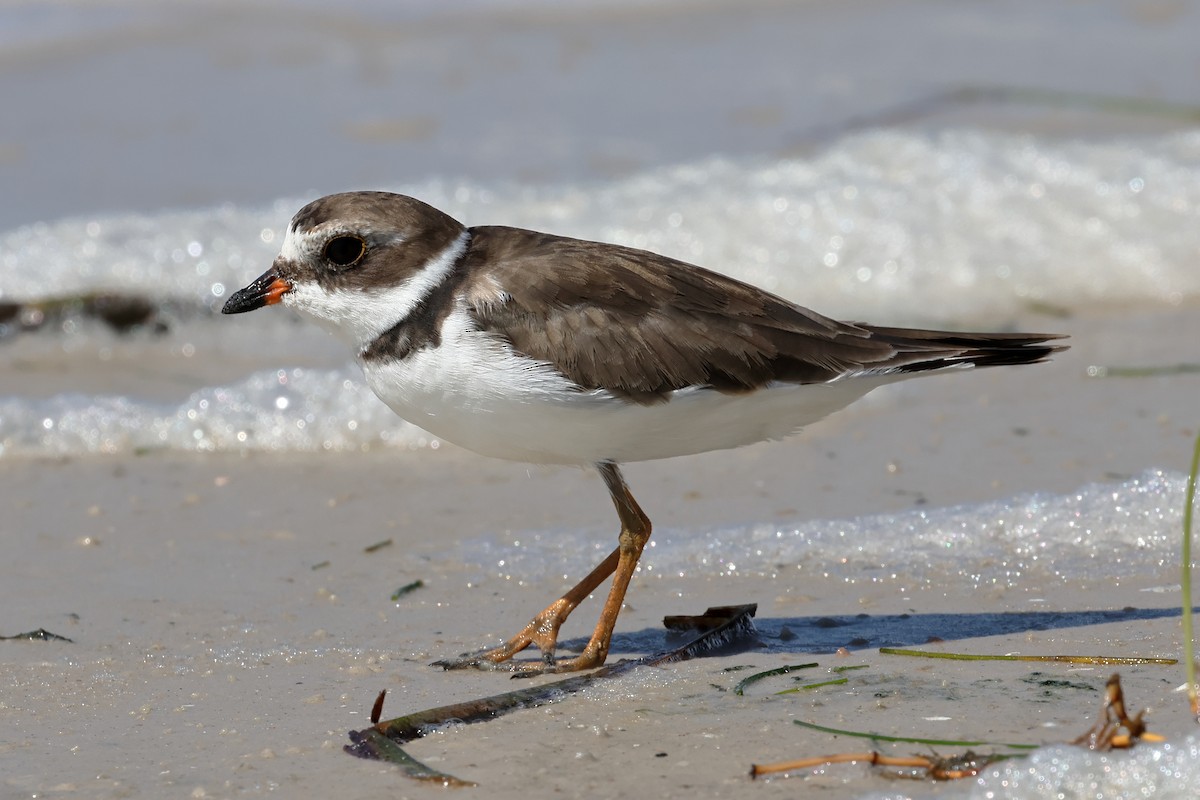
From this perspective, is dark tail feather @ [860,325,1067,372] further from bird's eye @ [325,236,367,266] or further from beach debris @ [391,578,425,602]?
beach debris @ [391,578,425,602]

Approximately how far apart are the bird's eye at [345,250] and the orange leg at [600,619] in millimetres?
983

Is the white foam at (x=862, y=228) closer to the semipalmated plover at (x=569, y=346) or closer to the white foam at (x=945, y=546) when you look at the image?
the white foam at (x=945, y=546)

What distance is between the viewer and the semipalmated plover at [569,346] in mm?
4387

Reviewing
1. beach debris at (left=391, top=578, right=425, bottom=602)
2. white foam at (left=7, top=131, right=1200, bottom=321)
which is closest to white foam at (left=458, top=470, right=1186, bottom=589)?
beach debris at (left=391, top=578, right=425, bottom=602)

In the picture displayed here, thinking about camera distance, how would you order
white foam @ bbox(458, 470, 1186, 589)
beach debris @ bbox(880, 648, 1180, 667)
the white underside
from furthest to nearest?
white foam @ bbox(458, 470, 1186, 589) < the white underside < beach debris @ bbox(880, 648, 1180, 667)

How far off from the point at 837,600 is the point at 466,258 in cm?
165

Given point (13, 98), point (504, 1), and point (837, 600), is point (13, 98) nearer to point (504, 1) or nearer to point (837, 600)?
point (504, 1)

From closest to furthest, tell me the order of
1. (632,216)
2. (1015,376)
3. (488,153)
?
(1015,376)
(632,216)
(488,153)

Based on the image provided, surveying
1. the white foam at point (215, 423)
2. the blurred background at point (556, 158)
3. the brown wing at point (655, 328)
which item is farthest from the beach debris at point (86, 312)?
the brown wing at point (655, 328)

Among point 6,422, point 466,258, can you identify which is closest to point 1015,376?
point 466,258

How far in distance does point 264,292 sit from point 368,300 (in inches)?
15.4

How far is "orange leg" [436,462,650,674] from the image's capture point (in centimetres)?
446

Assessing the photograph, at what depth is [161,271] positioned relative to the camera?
8.95 metres

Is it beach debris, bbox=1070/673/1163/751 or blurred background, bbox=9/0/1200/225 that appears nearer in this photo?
beach debris, bbox=1070/673/1163/751
